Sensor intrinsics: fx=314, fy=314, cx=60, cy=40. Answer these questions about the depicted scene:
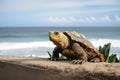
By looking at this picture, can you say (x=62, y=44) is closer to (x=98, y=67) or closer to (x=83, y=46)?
(x=83, y=46)

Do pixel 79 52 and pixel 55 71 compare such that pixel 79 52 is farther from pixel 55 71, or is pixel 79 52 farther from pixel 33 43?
pixel 33 43

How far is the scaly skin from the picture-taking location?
A: 3773 millimetres

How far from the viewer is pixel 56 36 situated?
150 inches

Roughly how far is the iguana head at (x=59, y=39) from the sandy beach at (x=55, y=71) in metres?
0.36

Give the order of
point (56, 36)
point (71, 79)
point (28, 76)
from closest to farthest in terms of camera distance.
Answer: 1. point (71, 79)
2. point (28, 76)
3. point (56, 36)

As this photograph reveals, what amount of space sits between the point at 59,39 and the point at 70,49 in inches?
8.3

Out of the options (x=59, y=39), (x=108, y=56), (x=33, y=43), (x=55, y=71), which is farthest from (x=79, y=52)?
(x=33, y=43)

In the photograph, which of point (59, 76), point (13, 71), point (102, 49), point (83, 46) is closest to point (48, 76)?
point (59, 76)

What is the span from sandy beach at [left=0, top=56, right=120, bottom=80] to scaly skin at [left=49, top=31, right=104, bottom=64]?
1.14 feet

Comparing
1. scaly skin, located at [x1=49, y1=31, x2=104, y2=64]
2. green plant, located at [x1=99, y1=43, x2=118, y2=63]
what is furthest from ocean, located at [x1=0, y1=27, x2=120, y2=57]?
scaly skin, located at [x1=49, y1=31, x2=104, y2=64]

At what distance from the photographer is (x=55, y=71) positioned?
10.8 ft

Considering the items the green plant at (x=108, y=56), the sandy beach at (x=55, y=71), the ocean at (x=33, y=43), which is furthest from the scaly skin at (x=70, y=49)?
the ocean at (x=33, y=43)

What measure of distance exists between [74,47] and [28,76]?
2.33 ft

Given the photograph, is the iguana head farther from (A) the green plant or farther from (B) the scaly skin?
(A) the green plant
